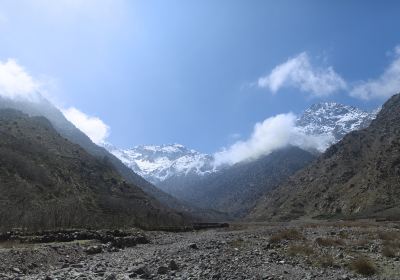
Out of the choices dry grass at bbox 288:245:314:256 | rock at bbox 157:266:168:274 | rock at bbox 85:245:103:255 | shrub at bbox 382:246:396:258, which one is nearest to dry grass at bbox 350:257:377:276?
shrub at bbox 382:246:396:258

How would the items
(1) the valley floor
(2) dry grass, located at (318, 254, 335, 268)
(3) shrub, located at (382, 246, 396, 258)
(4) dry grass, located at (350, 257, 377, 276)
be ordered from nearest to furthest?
(4) dry grass, located at (350, 257, 377, 276) < (1) the valley floor < (2) dry grass, located at (318, 254, 335, 268) < (3) shrub, located at (382, 246, 396, 258)

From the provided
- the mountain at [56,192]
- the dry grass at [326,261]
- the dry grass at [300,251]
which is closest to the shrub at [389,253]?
the dry grass at [326,261]

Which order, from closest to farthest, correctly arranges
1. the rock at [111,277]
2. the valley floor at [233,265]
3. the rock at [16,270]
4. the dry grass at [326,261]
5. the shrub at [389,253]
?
the valley floor at [233,265], the rock at [111,277], the dry grass at [326,261], the rock at [16,270], the shrub at [389,253]

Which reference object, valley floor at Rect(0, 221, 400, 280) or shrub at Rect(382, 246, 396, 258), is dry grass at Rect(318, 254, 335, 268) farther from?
shrub at Rect(382, 246, 396, 258)

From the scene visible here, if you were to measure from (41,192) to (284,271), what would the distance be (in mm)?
120420

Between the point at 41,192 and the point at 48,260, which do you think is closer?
the point at 48,260

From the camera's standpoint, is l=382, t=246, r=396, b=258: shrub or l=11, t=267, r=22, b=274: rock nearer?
l=11, t=267, r=22, b=274: rock

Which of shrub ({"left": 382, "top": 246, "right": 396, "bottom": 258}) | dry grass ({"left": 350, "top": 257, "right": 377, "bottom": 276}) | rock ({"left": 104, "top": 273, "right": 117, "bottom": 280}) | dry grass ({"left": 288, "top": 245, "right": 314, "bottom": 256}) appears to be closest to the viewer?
dry grass ({"left": 350, "top": 257, "right": 377, "bottom": 276})

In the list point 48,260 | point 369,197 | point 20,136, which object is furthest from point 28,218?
point 369,197

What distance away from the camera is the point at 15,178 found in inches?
5251

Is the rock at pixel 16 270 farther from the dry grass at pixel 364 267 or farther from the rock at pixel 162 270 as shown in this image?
the dry grass at pixel 364 267

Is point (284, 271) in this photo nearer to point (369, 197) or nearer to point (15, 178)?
point (15, 178)

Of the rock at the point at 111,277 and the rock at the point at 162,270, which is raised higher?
the rock at the point at 162,270

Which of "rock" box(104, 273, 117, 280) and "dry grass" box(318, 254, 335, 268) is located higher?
"dry grass" box(318, 254, 335, 268)
